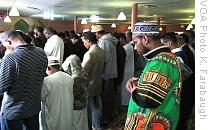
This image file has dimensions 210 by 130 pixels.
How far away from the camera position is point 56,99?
3793 mm

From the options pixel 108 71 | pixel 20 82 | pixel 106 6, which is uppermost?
pixel 106 6

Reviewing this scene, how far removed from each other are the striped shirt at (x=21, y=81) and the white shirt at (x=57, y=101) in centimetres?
21

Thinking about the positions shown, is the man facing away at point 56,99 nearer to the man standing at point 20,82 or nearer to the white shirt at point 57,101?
the white shirt at point 57,101

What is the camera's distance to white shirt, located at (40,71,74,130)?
375 cm

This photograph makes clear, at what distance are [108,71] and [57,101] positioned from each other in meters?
2.54

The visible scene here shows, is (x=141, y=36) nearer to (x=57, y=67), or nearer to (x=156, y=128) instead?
(x=156, y=128)

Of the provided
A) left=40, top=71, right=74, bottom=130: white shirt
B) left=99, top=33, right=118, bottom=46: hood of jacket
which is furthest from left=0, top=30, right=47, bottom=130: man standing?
left=99, top=33, right=118, bottom=46: hood of jacket

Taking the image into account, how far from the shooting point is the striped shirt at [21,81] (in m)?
3.32

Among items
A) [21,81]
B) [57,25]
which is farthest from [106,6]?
[57,25]

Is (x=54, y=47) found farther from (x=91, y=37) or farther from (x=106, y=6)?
(x=106, y=6)

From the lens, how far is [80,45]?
6922mm
